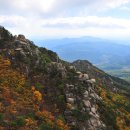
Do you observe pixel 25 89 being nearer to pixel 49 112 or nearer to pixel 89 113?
pixel 49 112

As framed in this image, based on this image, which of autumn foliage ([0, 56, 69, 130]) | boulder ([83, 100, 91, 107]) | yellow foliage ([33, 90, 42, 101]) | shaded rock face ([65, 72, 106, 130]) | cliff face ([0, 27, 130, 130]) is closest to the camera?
autumn foliage ([0, 56, 69, 130])

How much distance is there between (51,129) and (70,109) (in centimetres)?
724

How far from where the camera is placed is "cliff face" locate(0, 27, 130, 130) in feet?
143

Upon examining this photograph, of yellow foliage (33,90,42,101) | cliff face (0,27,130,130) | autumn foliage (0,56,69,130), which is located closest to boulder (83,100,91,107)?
cliff face (0,27,130,130)

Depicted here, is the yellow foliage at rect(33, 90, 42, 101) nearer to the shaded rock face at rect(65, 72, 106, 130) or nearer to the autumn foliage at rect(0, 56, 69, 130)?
the autumn foliage at rect(0, 56, 69, 130)

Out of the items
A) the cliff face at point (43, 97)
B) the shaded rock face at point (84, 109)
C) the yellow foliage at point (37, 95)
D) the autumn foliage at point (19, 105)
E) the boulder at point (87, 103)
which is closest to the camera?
the autumn foliage at point (19, 105)

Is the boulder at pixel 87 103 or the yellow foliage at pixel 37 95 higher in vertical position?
the yellow foliage at pixel 37 95

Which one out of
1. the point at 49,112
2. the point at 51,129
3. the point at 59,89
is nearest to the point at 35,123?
the point at 51,129

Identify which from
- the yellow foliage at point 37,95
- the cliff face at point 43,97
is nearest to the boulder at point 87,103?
the cliff face at point 43,97

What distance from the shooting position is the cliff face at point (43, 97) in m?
43.6

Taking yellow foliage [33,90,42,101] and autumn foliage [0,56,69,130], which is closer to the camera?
autumn foliage [0,56,69,130]

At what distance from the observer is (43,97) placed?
50500mm

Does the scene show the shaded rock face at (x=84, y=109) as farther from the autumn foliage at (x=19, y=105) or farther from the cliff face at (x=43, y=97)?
the autumn foliage at (x=19, y=105)

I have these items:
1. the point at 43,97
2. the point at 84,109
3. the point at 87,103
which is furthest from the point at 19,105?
the point at 87,103
